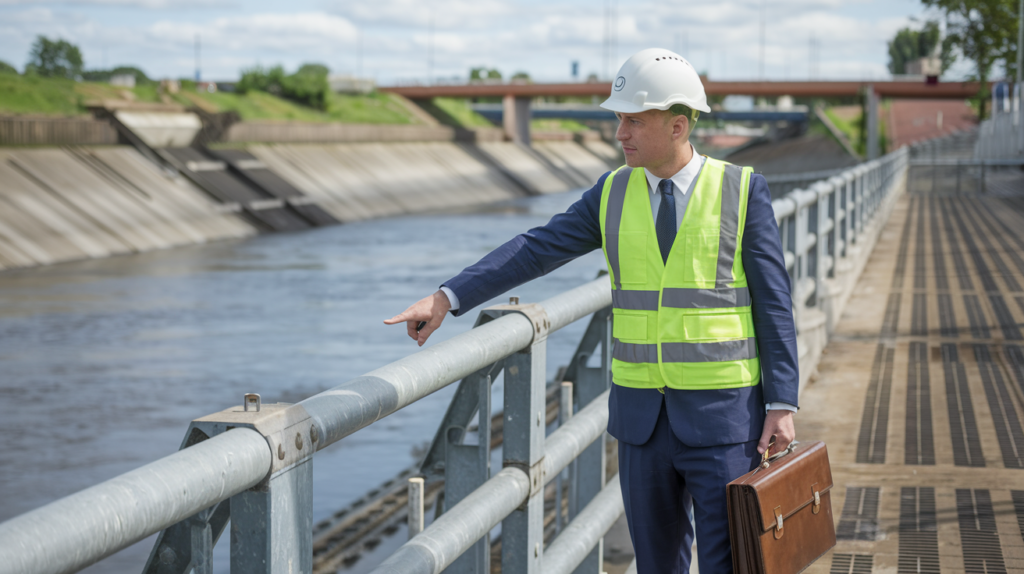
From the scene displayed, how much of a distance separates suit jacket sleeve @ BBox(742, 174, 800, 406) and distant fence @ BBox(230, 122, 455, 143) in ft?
162

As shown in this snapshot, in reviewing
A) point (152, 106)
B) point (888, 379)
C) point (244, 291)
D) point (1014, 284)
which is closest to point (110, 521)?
point (888, 379)

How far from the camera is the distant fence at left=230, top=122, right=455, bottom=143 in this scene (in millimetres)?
52469

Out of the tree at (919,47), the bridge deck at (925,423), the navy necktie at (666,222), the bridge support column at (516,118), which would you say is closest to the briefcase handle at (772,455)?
the navy necktie at (666,222)

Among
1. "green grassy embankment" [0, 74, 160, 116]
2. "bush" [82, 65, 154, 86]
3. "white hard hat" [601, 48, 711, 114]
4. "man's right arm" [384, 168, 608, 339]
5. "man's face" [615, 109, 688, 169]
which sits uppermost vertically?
"bush" [82, 65, 154, 86]

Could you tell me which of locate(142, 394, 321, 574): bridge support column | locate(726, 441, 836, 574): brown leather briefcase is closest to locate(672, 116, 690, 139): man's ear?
locate(726, 441, 836, 574): brown leather briefcase

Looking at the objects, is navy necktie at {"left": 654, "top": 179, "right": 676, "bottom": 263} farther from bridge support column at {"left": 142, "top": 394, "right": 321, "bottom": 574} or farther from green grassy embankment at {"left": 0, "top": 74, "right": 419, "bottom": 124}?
green grassy embankment at {"left": 0, "top": 74, "right": 419, "bottom": 124}

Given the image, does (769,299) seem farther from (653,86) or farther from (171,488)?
(171,488)

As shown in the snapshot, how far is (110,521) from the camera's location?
157 cm

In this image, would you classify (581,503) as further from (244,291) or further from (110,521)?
(244,291)

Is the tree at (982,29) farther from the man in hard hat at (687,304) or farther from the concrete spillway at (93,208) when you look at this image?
the man in hard hat at (687,304)

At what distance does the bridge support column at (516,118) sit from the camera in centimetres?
8769

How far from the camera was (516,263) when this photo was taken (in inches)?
128

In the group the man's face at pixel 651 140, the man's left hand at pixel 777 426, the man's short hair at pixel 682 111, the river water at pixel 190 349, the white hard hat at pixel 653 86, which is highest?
the white hard hat at pixel 653 86

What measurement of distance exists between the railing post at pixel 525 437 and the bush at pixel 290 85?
242 feet
